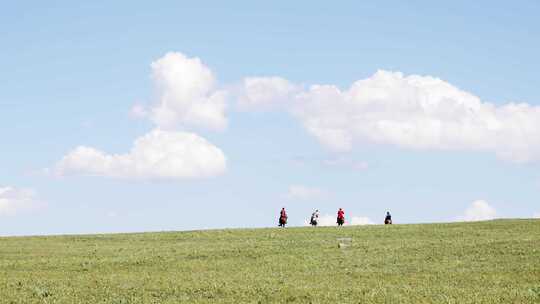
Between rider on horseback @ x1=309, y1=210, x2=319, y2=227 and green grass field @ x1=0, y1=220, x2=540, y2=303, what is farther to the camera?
rider on horseback @ x1=309, y1=210, x2=319, y2=227

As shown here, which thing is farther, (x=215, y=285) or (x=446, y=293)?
(x=215, y=285)

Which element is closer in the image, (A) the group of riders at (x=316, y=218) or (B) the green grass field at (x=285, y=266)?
(B) the green grass field at (x=285, y=266)

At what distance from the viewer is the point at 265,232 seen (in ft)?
210

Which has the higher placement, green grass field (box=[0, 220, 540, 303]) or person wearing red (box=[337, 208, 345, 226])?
person wearing red (box=[337, 208, 345, 226])

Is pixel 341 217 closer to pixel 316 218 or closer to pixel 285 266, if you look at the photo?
pixel 316 218

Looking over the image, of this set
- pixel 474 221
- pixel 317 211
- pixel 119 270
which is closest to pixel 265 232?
pixel 317 211

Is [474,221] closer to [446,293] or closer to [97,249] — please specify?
[97,249]

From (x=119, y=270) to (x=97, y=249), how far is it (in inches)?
512

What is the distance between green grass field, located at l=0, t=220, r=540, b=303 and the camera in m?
31.1

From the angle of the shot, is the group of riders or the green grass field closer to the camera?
the green grass field

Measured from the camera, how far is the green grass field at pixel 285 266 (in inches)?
1223

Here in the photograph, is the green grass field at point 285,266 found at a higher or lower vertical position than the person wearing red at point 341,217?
lower

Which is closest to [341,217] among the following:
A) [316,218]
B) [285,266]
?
[316,218]

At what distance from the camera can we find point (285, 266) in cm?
4259
